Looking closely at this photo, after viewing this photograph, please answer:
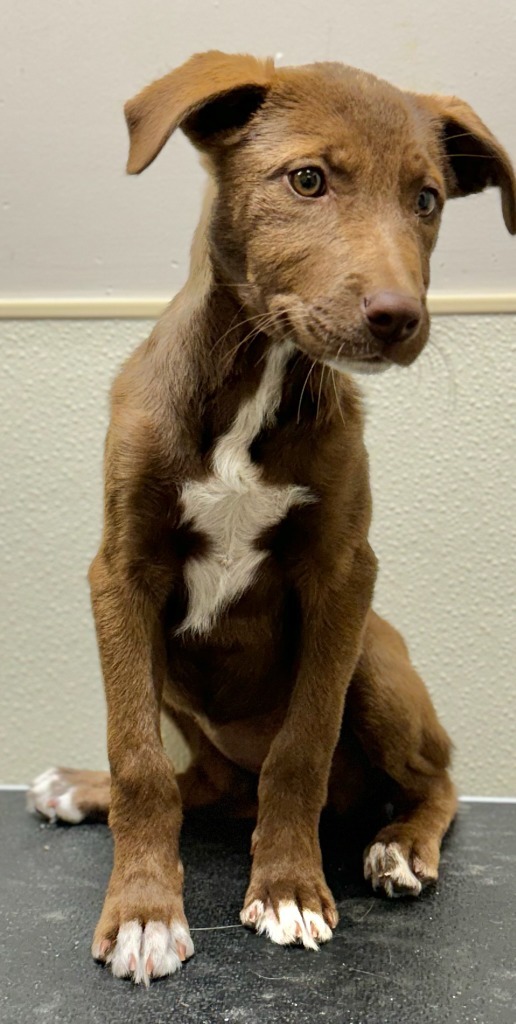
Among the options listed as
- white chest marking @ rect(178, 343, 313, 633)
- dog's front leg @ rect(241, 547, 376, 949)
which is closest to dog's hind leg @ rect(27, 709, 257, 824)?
dog's front leg @ rect(241, 547, 376, 949)

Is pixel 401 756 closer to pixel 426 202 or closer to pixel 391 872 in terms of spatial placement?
pixel 391 872

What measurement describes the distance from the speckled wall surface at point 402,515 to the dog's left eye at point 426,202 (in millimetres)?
A: 941

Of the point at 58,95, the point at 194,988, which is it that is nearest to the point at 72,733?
the point at 194,988

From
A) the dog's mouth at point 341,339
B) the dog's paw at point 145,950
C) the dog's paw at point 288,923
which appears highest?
the dog's mouth at point 341,339

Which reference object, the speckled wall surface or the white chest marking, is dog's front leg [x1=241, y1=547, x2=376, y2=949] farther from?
the speckled wall surface

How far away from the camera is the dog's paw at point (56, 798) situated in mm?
1864

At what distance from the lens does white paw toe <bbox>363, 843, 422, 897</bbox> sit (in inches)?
59.4

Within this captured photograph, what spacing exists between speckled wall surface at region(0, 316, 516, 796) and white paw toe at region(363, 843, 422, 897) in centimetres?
87

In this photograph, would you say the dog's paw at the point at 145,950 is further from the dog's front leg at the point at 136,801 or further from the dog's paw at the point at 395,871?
the dog's paw at the point at 395,871

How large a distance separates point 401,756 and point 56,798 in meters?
0.64

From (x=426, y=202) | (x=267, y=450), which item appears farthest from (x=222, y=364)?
(x=426, y=202)

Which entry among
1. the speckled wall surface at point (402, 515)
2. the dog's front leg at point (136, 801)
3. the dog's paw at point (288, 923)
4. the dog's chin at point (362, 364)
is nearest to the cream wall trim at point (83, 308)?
the speckled wall surface at point (402, 515)

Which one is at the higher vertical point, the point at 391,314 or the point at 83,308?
the point at 391,314

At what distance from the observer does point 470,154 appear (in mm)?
1522
